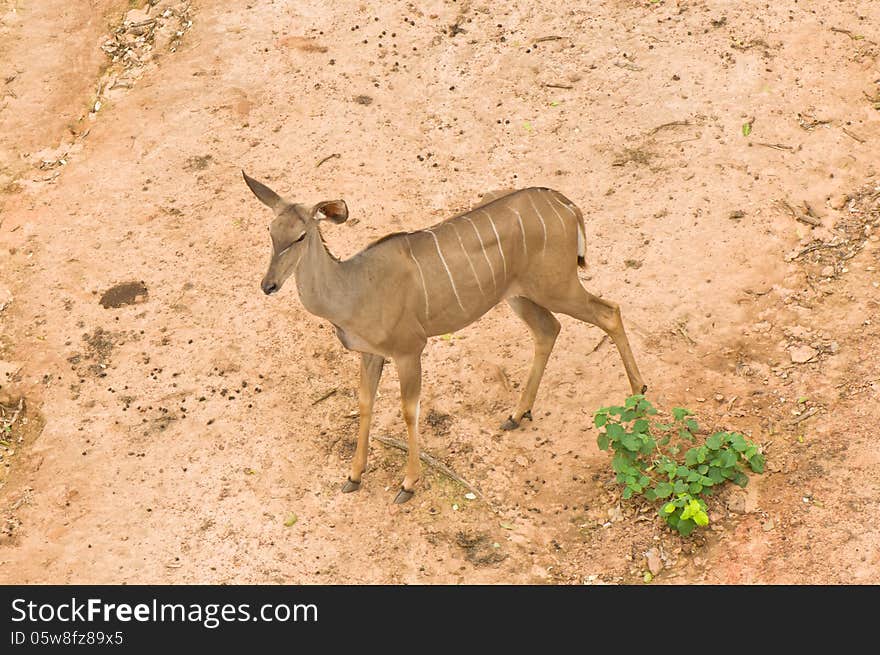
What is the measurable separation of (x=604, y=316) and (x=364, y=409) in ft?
6.10

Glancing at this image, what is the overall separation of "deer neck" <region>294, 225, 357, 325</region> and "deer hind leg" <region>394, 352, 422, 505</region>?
0.57 metres

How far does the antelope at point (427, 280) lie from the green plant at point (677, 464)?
87cm

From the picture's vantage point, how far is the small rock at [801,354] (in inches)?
310

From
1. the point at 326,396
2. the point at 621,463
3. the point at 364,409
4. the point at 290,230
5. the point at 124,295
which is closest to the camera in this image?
the point at 290,230

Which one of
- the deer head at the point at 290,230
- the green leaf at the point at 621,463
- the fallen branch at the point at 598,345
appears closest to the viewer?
the deer head at the point at 290,230

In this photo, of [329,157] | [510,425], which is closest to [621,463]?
[510,425]

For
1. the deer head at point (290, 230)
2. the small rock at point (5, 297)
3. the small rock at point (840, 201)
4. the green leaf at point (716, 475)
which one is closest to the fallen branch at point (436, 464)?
the green leaf at point (716, 475)

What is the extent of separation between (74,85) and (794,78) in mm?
7701

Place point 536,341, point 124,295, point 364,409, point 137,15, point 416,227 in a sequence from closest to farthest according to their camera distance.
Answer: point 364,409 → point 536,341 → point 124,295 → point 416,227 → point 137,15

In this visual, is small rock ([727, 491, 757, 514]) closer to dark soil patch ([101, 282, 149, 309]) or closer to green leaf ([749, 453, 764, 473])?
green leaf ([749, 453, 764, 473])

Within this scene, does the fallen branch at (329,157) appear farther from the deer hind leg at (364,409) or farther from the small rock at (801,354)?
the small rock at (801,354)

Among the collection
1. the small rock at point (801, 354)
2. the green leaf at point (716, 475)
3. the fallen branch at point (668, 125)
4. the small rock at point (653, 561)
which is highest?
the green leaf at point (716, 475)

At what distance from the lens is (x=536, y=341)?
309 inches

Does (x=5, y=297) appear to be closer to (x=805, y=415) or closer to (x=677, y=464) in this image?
(x=677, y=464)
